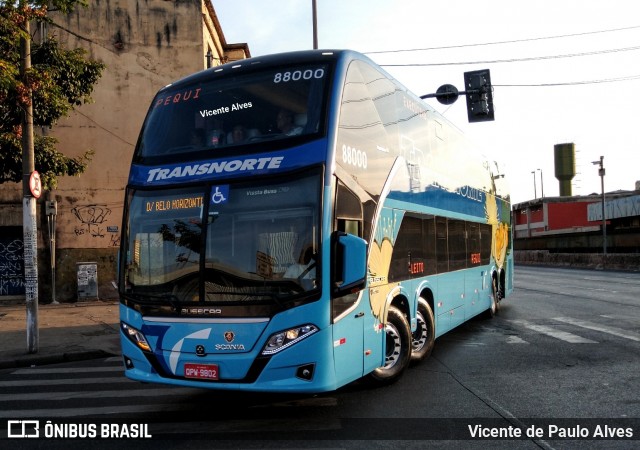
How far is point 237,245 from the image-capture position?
543 centimetres

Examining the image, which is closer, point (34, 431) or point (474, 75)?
point (34, 431)

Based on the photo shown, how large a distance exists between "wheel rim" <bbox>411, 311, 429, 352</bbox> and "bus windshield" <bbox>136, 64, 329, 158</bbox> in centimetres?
380

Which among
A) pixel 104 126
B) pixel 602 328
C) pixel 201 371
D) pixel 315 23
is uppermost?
pixel 315 23

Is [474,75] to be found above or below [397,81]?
above

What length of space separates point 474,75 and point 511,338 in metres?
8.27

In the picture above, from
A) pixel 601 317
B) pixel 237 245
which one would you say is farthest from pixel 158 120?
pixel 601 317

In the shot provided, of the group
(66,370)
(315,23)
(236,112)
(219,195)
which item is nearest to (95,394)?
(66,370)

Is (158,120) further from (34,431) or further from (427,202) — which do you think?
(427,202)

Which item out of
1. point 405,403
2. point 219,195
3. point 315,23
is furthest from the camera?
point 315,23

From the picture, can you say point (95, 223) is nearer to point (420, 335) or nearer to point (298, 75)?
point (420, 335)

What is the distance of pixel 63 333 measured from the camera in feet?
39.1

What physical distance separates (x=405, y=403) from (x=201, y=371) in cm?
234

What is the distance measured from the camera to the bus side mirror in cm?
521

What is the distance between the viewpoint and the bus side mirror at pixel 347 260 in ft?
17.1
